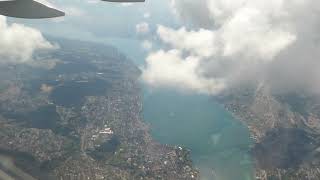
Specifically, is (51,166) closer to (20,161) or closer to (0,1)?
(20,161)

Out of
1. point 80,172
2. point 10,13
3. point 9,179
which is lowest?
point 10,13

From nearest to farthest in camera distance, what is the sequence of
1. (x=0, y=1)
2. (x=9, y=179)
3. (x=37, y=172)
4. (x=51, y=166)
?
1. (x=0, y=1)
2. (x=9, y=179)
3. (x=37, y=172)
4. (x=51, y=166)

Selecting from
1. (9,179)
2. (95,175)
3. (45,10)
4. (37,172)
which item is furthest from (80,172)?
(45,10)

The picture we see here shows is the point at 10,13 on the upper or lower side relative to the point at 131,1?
lower

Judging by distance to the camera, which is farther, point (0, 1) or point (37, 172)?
point (37, 172)

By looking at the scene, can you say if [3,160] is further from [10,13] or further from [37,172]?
[10,13]

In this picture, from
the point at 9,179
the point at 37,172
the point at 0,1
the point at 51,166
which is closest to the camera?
the point at 0,1
